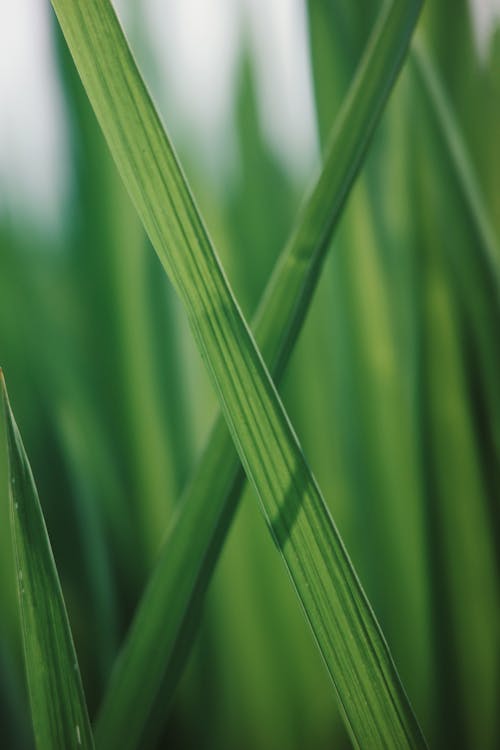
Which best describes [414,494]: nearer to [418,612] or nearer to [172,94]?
[418,612]

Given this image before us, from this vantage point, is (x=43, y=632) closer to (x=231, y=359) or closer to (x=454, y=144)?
(x=231, y=359)

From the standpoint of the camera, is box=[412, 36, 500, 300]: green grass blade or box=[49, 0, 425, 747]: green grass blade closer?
box=[49, 0, 425, 747]: green grass blade

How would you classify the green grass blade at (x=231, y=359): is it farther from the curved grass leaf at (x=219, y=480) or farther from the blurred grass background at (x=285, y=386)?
the blurred grass background at (x=285, y=386)

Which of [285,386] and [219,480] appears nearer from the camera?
[219,480]

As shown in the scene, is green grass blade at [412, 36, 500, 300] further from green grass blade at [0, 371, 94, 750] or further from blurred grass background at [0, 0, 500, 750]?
green grass blade at [0, 371, 94, 750]

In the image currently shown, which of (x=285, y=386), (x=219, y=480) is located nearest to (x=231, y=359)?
(x=219, y=480)

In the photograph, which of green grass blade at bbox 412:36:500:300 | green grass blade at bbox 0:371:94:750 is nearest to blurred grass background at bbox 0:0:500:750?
green grass blade at bbox 412:36:500:300
